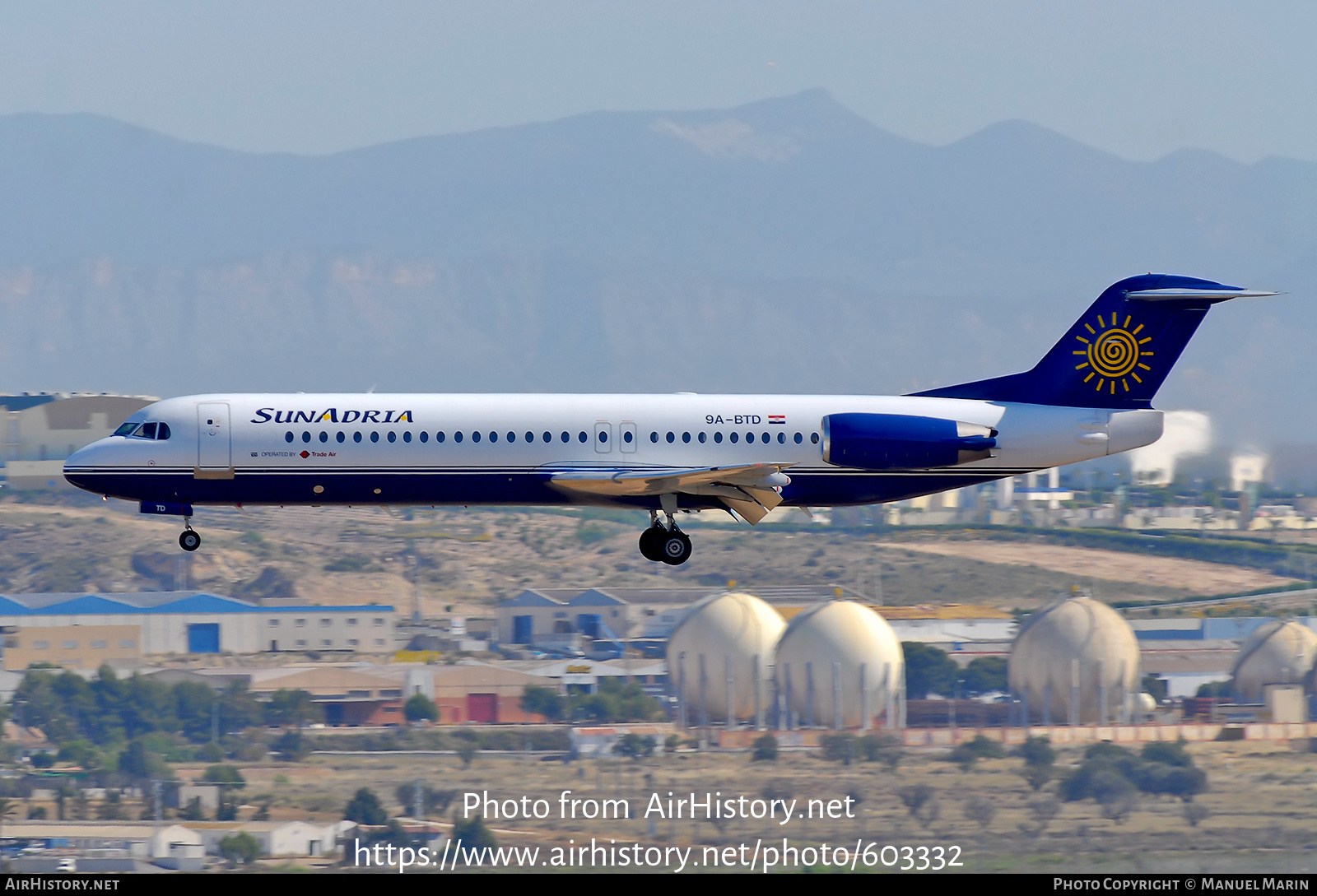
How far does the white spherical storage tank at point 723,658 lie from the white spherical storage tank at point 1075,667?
9.43m

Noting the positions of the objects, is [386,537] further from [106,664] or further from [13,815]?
[13,815]

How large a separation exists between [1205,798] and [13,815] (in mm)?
40279

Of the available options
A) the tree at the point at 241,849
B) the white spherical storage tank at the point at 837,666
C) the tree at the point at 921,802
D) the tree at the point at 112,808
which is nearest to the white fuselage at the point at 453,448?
the tree at the point at 241,849

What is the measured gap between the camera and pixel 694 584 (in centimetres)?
6925

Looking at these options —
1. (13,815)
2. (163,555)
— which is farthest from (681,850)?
(163,555)

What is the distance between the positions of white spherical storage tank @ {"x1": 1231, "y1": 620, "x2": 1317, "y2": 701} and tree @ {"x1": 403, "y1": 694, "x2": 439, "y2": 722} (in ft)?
99.2

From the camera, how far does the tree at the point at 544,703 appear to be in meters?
60.3

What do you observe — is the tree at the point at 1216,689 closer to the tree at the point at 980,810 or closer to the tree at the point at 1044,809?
the tree at the point at 1044,809

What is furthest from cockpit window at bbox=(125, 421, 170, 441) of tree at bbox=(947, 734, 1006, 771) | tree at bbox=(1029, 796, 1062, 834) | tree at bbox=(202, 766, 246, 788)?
tree at bbox=(1029, 796, 1062, 834)

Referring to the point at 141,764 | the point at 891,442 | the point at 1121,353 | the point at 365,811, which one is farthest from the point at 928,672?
the point at 141,764

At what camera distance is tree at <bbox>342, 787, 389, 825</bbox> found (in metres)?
53.3

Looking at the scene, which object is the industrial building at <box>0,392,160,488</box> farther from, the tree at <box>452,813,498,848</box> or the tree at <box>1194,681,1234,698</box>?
the tree at <box>1194,681,1234,698</box>

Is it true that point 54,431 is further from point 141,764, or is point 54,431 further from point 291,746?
point 291,746

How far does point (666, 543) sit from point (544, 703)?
2270 cm
